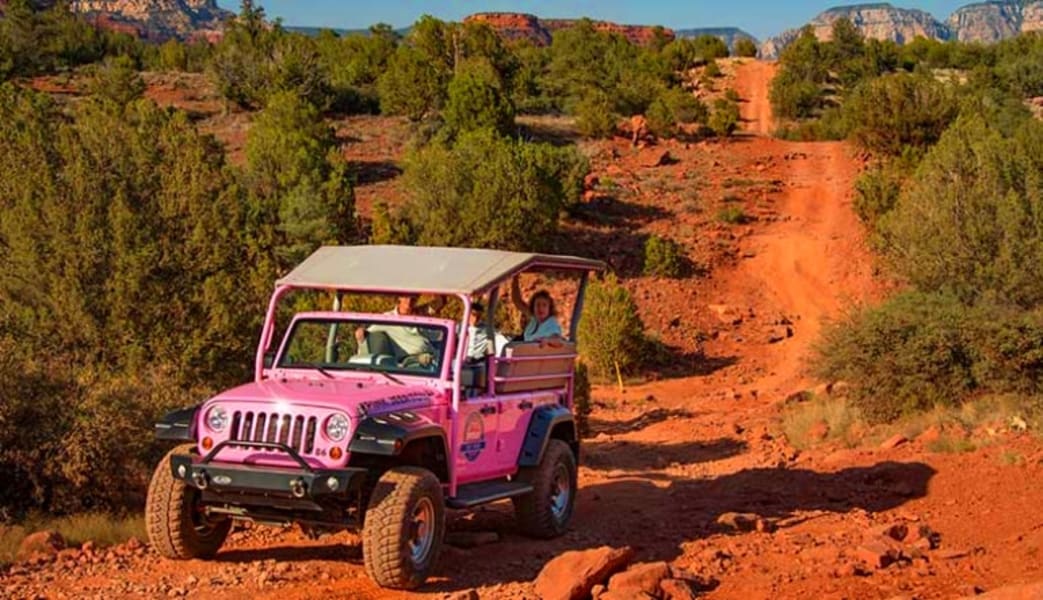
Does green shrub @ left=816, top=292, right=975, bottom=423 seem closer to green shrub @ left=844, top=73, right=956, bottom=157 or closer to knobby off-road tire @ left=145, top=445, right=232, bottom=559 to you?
knobby off-road tire @ left=145, top=445, right=232, bottom=559

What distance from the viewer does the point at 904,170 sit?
41938 mm

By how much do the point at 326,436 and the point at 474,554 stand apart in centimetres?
206

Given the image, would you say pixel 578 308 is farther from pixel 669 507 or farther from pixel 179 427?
pixel 179 427

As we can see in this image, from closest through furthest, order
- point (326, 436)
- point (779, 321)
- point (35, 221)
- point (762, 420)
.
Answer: point (326, 436)
point (35, 221)
point (762, 420)
point (779, 321)

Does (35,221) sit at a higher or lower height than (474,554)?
higher

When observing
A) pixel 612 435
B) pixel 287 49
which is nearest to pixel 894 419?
pixel 612 435

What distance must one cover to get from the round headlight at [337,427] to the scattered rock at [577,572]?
158 centimetres

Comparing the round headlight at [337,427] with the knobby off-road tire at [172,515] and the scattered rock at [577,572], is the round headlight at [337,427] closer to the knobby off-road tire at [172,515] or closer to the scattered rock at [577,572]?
the knobby off-road tire at [172,515]

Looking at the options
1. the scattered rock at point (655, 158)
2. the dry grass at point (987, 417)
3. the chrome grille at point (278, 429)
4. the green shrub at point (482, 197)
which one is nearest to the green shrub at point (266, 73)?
the scattered rock at point (655, 158)

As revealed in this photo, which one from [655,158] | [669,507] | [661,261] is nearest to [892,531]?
[669,507]

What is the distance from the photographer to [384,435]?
321 inches

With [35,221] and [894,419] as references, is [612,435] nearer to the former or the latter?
[894,419]

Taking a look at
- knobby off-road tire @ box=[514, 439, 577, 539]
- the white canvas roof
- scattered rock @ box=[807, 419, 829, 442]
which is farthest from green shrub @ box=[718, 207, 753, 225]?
the white canvas roof

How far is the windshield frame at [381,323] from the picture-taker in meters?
9.24
